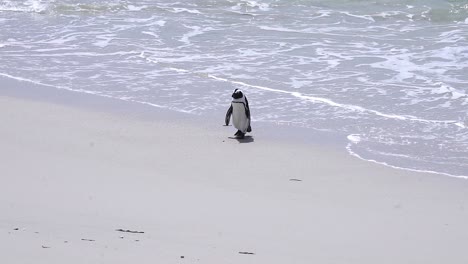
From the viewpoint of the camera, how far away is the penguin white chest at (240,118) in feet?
32.8

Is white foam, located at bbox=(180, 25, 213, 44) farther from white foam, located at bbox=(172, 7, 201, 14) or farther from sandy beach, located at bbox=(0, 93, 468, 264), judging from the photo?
sandy beach, located at bbox=(0, 93, 468, 264)

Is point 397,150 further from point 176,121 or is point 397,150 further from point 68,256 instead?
point 68,256

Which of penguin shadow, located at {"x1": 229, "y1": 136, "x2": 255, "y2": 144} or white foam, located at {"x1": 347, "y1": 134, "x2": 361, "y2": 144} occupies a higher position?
white foam, located at {"x1": 347, "y1": 134, "x2": 361, "y2": 144}

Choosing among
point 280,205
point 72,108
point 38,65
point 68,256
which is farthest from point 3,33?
point 68,256

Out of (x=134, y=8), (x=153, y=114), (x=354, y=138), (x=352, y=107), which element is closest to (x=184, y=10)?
(x=134, y=8)

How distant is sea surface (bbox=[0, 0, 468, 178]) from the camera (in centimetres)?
1052

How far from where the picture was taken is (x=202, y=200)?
7.40 m

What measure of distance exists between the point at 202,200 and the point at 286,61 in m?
6.82

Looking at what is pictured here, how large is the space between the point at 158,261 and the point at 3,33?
481 inches

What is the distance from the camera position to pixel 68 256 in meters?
5.47

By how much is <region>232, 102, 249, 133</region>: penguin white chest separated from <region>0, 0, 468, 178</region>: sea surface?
778mm

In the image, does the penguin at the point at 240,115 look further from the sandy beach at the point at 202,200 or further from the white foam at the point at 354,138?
the white foam at the point at 354,138

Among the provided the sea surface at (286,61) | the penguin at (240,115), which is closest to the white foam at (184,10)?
the sea surface at (286,61)

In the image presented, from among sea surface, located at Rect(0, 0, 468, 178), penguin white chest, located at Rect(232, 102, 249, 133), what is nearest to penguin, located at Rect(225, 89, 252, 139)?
penguin white chest, located at Rect(232, 102, 249, 133)
